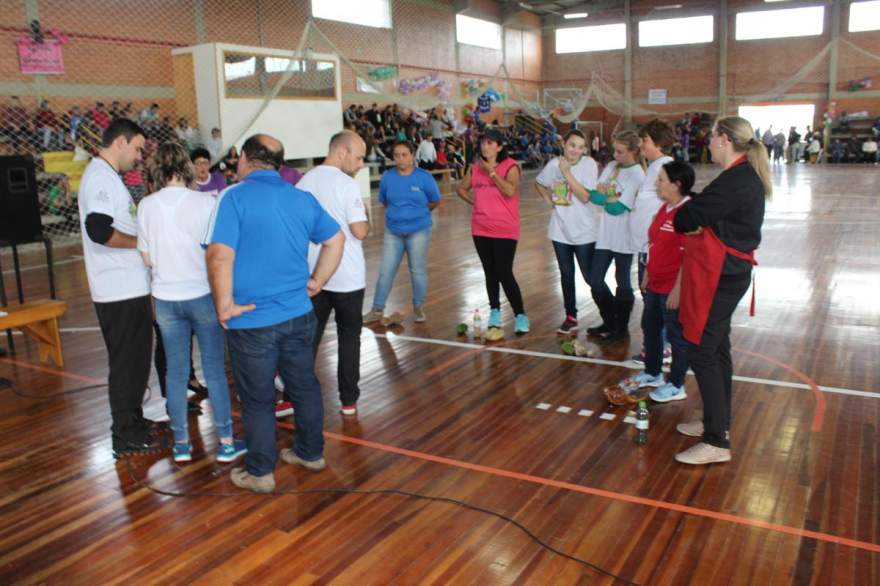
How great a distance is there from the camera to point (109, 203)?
11.4 feet

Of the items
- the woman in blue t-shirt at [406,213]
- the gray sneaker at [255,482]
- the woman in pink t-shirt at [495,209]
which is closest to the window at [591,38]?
the woman in blue t-shirt at [406,213]

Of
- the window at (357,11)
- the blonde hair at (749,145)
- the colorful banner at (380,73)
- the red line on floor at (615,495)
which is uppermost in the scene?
the window at (357,11)

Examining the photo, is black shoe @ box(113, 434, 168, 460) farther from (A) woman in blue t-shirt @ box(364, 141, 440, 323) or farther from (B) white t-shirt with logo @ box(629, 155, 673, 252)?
(B) white t-shirt with logo @ box(629, 155, 673, 252)

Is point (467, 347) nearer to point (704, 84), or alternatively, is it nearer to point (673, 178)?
point (673, 178)

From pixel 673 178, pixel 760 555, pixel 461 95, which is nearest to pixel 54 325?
pixel 673 178

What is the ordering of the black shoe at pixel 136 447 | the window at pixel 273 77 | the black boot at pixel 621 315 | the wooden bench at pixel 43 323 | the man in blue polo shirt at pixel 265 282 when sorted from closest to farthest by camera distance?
1. the man in blue polo shirt at pixel 265 282
2. the black shoe at pixel 136 447
3. the wooden bench at pixel 43 323
4. the black boot at pixel 621 315
5. the window at pixel 273 77

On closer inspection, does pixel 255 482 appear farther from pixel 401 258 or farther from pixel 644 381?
pixel 401 258

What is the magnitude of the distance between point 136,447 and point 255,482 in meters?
0.90

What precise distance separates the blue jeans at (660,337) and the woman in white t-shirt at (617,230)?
0.92 metres

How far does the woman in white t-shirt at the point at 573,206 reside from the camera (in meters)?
5.36

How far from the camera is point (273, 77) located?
16188 mm

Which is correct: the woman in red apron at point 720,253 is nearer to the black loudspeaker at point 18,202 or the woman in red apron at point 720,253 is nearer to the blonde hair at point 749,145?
the blonde hair at point 749,145

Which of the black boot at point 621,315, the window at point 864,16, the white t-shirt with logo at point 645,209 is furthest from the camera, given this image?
the window at point 864,16

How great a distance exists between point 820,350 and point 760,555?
3030 millimetres
